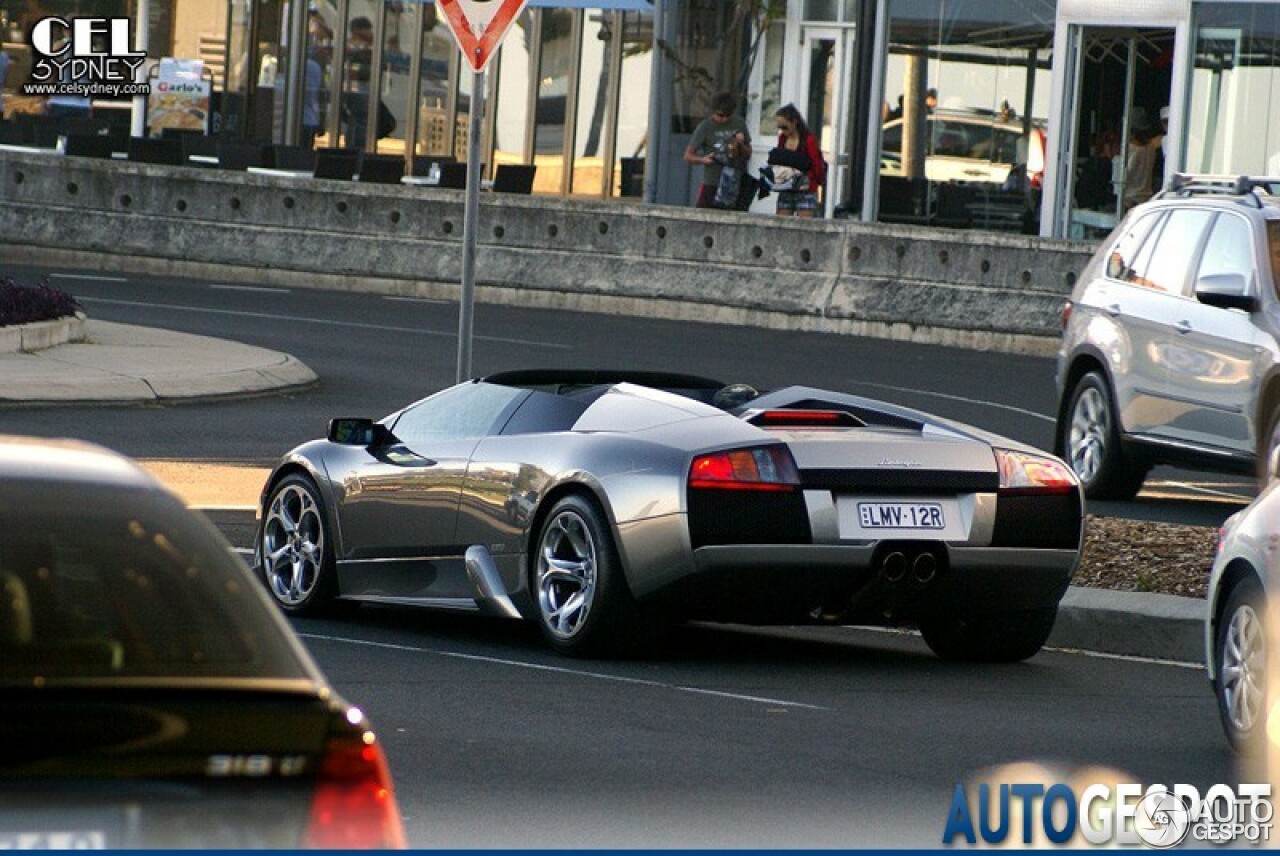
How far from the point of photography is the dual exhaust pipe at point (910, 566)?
9797 millimetres

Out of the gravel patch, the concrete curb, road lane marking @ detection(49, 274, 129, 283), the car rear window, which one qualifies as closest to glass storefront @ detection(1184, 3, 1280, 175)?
road lane marking @ detection(49, 274, 129, 283)

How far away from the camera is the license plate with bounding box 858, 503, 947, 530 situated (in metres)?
9.78

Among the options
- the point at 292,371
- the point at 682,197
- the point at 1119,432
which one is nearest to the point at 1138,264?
the point at 1119,432

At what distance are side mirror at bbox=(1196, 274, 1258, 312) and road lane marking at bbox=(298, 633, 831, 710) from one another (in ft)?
18.3

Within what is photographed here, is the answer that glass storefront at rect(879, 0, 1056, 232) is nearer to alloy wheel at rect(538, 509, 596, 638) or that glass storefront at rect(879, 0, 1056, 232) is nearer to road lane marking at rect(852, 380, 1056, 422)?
road lane marking at rect(852, 380, 1056, 422)

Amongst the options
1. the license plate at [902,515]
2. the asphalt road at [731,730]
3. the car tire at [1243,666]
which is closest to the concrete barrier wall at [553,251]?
the asphalt road at [731,730]

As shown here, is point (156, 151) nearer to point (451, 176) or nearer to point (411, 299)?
point (451, 176)

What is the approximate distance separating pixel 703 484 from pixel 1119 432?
622 centimetres

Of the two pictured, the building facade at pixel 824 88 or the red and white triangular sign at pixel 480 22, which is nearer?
the red and white triangular sign at pixel 480 22

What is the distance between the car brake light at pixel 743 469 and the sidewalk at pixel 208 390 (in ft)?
6.47

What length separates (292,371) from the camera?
20250mm

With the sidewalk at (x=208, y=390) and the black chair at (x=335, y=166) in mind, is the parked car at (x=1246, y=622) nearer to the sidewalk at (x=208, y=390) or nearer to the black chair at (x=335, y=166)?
the sidewalk at (x=208, y=390)

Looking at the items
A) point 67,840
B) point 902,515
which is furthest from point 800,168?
point 67,840

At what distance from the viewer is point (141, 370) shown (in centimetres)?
1945
